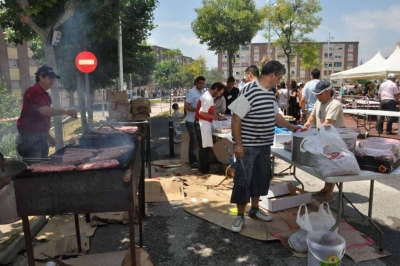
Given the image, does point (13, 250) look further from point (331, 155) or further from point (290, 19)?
point (290, 19)

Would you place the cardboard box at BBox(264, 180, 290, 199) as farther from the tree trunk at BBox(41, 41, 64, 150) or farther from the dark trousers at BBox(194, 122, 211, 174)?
the tree trunk at BBox(41, 41, 64, 150)

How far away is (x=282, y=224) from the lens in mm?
3887

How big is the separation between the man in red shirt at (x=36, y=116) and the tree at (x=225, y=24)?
2171 cm

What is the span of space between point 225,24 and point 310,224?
80.7 ft

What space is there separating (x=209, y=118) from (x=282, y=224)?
2435 millimetres

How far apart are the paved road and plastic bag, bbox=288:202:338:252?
0.44 feet

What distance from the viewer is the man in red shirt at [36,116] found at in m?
4.03

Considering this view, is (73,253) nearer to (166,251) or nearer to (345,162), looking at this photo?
(166,251)

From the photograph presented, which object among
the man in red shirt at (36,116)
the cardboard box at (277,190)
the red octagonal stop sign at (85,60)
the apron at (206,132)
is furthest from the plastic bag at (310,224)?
the red octagonal stop sign at (85,60)

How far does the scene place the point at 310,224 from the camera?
2.99 m

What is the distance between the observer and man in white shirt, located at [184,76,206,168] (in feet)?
21.6

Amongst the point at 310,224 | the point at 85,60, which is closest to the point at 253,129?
the point at 310,224

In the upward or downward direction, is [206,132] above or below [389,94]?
below

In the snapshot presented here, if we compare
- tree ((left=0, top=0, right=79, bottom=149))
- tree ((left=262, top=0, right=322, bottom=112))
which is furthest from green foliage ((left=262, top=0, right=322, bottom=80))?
tree ((left=0, top=0, right=79, bottom=149))
